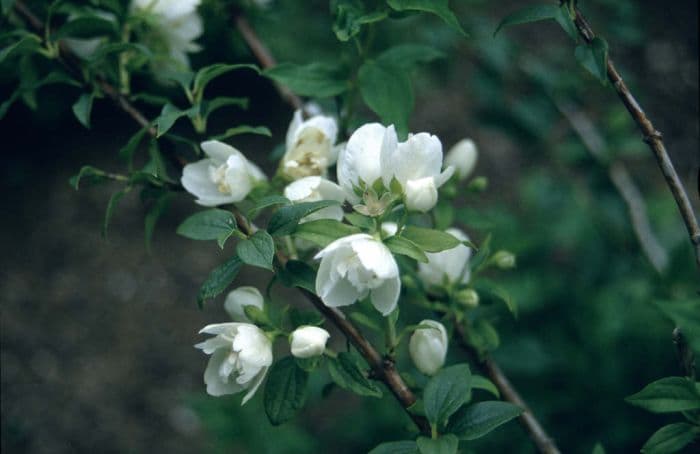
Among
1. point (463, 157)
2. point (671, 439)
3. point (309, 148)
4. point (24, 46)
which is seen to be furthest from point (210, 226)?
point (671, 439)

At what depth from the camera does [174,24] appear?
3.62 feet

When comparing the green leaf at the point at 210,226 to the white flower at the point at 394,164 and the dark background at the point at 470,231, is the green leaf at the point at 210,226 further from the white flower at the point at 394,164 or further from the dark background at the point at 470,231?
the dark background at the point at 470,231

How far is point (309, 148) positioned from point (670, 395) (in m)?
0.56

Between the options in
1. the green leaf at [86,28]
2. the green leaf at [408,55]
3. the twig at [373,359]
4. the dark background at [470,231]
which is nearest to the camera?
the twig at [373,359]

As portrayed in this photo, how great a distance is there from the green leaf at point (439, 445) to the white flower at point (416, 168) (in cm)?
27

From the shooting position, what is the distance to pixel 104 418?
97.1 inches

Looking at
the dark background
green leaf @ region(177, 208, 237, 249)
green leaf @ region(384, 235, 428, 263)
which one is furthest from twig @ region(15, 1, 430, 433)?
the dark background

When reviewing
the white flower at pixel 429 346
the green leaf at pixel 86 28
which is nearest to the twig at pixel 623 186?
the white flower at pixel 429 346

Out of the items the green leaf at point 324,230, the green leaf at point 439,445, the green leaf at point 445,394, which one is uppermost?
the green leaf at point 324,230

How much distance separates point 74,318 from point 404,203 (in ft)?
7.18

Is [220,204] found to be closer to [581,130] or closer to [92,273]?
[581,130]

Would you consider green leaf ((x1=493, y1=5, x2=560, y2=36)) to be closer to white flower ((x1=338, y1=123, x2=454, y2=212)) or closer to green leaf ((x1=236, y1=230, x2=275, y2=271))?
white flower ((x1=338, y1=123, x2=454, y2=212))

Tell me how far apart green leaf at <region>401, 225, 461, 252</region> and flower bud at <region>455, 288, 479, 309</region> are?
22cm

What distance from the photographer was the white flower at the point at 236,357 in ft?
2.66
